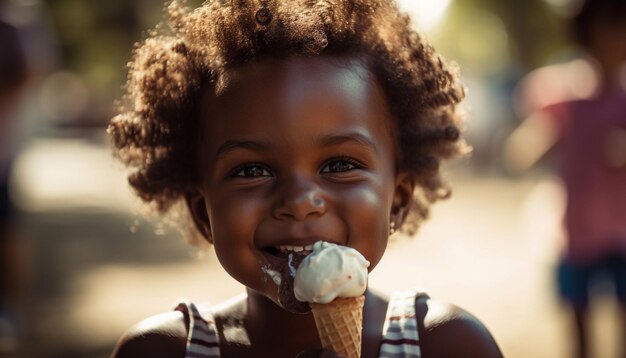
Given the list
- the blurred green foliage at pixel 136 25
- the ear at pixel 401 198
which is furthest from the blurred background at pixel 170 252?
the blurred green foliage at pixel 136 25

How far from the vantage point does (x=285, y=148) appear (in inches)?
79.8

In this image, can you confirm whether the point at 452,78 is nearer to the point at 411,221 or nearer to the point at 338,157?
the point at 411,221

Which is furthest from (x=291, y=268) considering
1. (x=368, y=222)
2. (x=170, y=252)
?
(x=170, y=252)

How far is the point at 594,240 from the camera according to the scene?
4465 mm

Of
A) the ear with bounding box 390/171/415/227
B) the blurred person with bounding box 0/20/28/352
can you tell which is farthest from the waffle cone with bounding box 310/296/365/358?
the blurred person with bounding box 0/20/28/352

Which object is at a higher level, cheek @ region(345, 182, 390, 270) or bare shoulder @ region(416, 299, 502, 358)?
cheek @ region(345, 182, 390, 270)

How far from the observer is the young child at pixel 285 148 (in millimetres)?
2041

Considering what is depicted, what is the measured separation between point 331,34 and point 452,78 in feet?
1.79

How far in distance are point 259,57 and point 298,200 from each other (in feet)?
1.34

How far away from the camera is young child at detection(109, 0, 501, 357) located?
6.70ft

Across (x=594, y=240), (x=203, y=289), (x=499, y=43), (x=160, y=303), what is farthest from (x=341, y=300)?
(x=499, y=43)

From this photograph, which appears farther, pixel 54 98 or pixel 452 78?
pixel 54 98

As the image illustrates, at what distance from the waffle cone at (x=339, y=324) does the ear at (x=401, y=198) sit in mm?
492

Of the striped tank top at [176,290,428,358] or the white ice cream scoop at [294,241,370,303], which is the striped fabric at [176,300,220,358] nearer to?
the striped tank top at [176,290,428,358]
